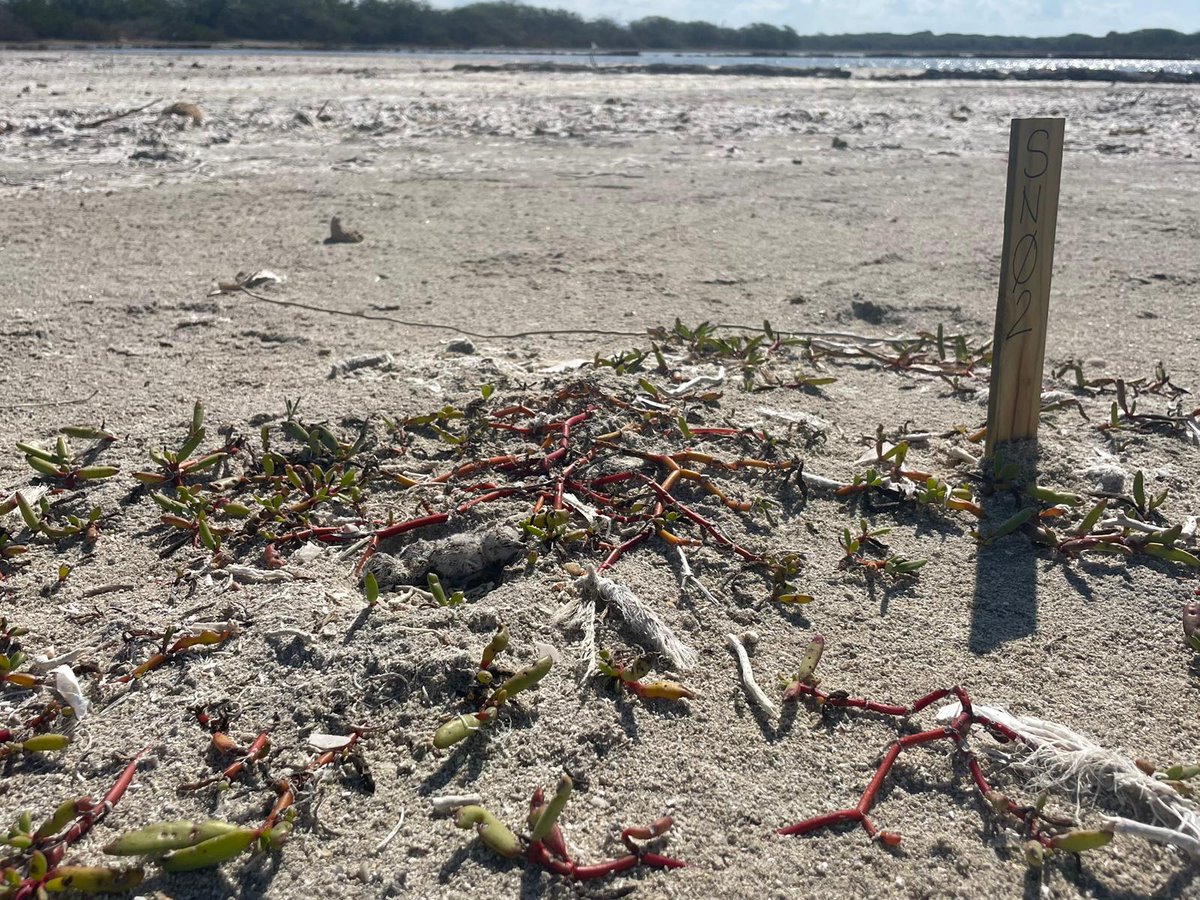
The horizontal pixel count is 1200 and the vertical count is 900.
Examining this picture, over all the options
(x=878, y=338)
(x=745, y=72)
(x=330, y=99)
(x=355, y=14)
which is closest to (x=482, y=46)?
(x=355, y=14)

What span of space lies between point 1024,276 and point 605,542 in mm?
1408

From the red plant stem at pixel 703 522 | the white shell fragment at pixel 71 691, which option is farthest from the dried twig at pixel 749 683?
the white shell fragment at pixel 71 691

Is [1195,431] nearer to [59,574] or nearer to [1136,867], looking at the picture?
[1136,867]

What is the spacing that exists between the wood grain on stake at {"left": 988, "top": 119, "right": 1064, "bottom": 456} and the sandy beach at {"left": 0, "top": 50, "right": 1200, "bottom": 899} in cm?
20

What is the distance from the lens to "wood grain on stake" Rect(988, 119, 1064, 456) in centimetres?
256

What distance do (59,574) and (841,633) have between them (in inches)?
71.3

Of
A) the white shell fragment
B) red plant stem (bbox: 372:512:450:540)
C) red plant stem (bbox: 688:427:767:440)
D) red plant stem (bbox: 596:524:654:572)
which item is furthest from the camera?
red plant stem (bbox: 688:427:767:440)

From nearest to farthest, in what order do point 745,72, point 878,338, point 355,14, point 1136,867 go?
point 1136,867 → point 878,338 → point 745,72 → point 355,14

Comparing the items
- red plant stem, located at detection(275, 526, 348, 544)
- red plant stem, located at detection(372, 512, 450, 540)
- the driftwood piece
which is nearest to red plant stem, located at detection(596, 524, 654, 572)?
red plant stem, located at detection(372, 512, 450, 540)

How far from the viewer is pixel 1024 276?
2645mm

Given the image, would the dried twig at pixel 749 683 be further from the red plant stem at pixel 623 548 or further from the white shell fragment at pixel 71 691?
the white shell fragment at pixel 71 691

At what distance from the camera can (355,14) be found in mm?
47094

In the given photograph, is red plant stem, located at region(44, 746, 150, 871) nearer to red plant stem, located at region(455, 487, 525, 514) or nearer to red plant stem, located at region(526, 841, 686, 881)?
red plant stem, located at region(526, 841, 686, 881)

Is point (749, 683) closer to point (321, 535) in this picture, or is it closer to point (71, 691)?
point (321, 535)
